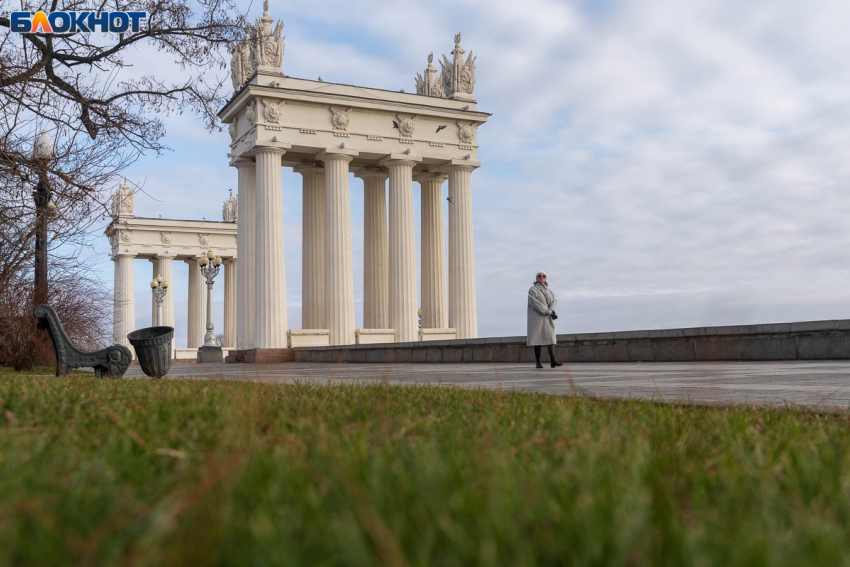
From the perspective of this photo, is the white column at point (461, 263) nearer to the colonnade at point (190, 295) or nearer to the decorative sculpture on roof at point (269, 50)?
the decorative sculpture on roof at point (269, 50)

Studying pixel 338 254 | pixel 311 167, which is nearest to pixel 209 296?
pixel 338 254

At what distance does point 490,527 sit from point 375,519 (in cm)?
23

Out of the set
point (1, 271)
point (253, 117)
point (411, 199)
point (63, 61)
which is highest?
point (253, 117)

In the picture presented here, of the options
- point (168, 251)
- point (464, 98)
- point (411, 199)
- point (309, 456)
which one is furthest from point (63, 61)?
point (168, 251)

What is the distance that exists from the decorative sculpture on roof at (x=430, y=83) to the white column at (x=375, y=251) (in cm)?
507

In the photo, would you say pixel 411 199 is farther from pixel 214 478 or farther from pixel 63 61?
pixel 214 478

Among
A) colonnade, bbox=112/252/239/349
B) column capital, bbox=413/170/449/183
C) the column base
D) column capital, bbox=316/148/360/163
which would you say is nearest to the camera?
column capital, bbox=316/148/360/163

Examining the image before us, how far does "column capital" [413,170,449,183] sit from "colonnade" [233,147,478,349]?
6 cm

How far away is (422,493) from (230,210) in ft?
235

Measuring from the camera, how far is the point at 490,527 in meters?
1.51

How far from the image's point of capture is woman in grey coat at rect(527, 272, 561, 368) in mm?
14852

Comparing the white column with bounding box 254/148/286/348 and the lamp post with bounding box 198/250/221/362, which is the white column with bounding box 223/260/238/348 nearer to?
the lamp post with bounding box 198/250/221/362

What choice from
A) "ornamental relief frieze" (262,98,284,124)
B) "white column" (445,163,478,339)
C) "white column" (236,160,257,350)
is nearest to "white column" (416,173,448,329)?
"white column" (445,163,478,339)

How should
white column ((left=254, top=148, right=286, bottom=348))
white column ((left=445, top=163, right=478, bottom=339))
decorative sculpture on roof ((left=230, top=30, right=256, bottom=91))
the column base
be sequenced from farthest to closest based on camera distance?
the column base
white column ((left=445, top=163, right=478, bottom=339))
decorative sculpture on roof ((left=230, top=30, right=256, bottom=91))
white column ((left=254, top=148, right=286, bottom=348))
